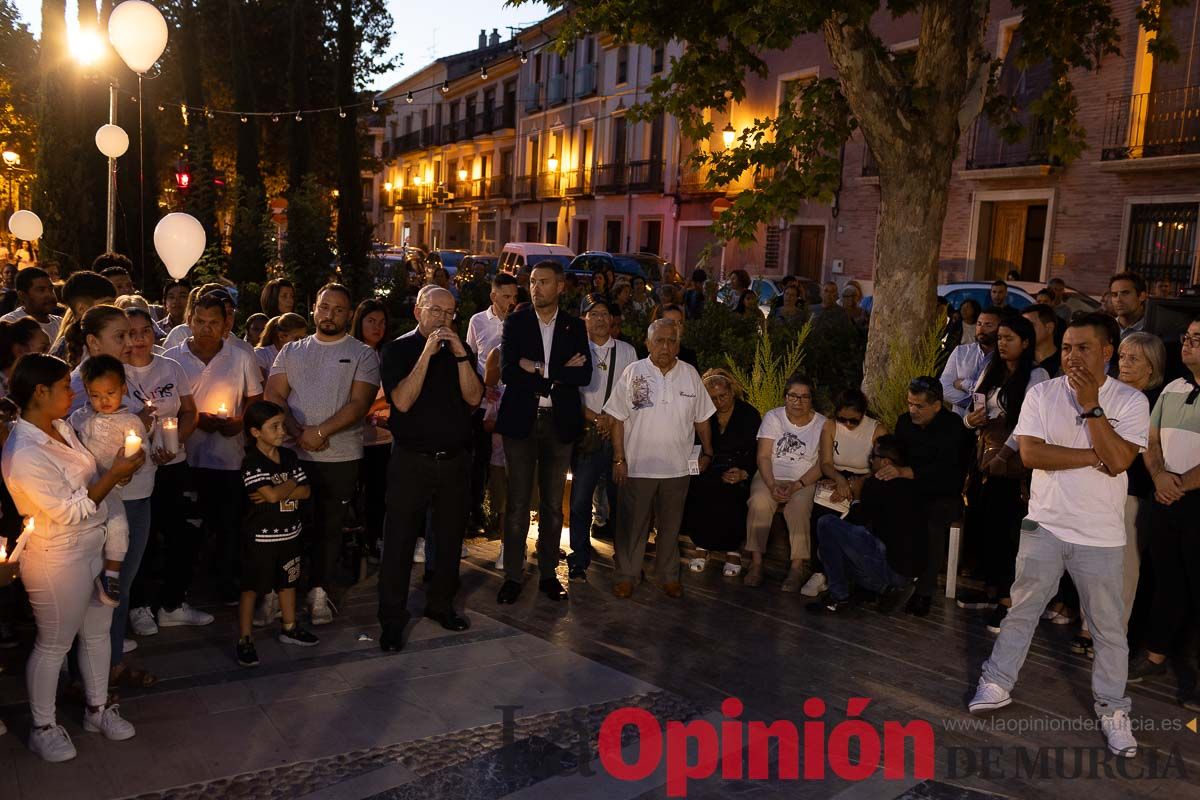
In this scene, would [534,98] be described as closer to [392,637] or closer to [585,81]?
[585,81]

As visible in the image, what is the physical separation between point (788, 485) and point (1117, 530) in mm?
2427

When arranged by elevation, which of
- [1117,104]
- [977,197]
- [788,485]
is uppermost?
[1117,104]

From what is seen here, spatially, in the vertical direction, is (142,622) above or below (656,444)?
below

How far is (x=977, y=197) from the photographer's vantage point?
20016 millimetres

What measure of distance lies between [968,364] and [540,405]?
358 centimetres

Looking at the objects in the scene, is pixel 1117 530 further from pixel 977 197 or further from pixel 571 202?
pixel 571 202

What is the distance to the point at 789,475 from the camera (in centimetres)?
689

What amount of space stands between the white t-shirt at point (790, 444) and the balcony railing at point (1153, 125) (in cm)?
1255

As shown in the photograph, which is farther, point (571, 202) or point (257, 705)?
point (571, 202)

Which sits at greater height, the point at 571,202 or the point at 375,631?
the point at 571,202

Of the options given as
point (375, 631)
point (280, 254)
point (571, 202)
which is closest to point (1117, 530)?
point (375, 631)

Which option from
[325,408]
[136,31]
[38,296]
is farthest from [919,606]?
[136,31]

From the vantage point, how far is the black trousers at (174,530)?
543 centimetres

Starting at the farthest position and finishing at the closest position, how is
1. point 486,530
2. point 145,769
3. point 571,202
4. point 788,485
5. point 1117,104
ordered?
point 571,202
point 1117,104
point 486,530
point 788,485
point 145,769
